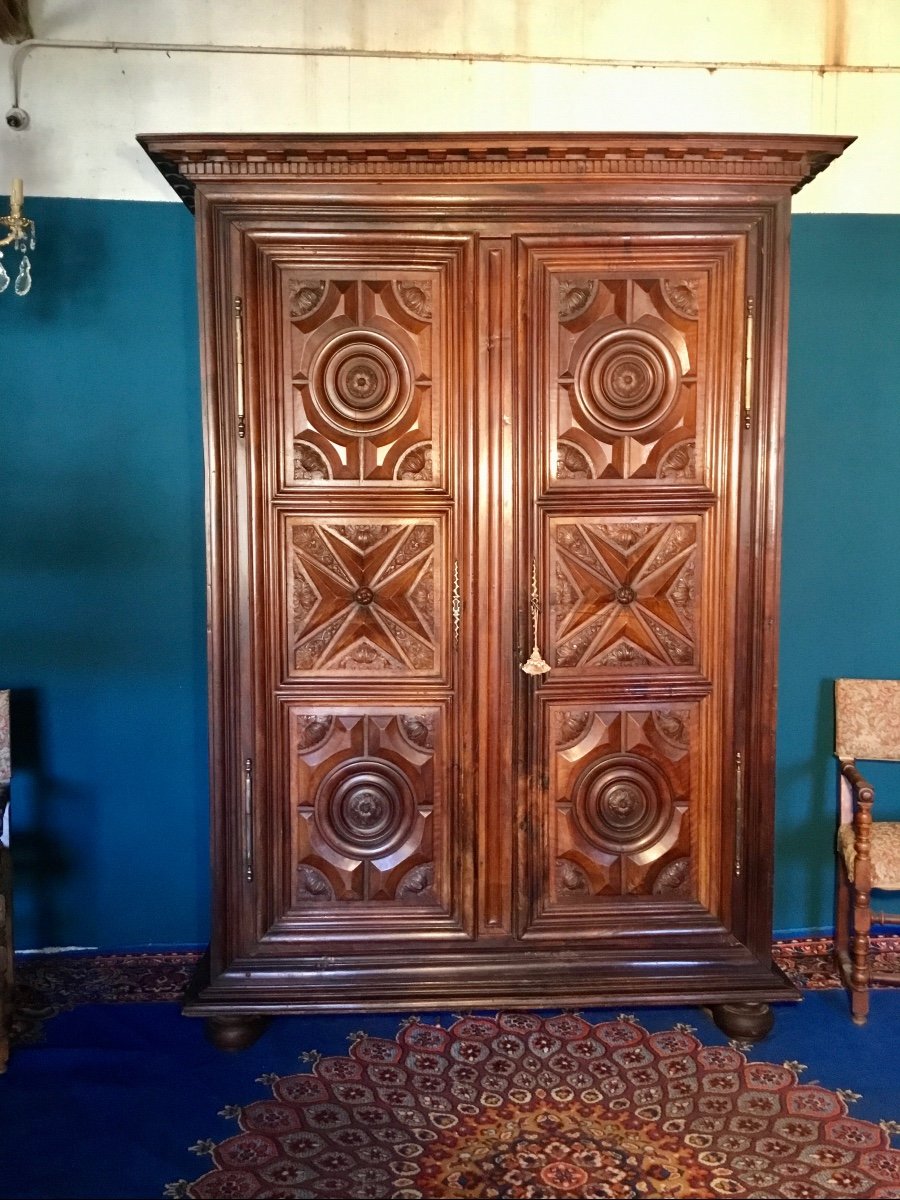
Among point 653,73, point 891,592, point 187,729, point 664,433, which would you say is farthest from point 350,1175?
point 653,73

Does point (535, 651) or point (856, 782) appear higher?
point (535, 651)

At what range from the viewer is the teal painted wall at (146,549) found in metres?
2.97

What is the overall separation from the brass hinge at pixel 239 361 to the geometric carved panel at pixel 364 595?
0.28 meters

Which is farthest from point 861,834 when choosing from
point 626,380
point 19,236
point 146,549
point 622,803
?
point 19,236

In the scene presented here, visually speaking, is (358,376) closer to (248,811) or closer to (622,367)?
(622,367)

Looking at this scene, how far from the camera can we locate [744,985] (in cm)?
257

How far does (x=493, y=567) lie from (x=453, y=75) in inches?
64.9

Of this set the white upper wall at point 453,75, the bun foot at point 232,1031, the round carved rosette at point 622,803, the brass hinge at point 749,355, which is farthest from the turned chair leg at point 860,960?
the white upper wall at point 453,75

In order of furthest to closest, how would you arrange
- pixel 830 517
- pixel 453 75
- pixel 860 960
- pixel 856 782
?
1. pixel 830 517
2. pixel 453 75
3. pixel 856 782
4. pixel 860 960

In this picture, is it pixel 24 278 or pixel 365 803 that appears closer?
pixel 365 803

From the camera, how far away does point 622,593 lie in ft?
8.27

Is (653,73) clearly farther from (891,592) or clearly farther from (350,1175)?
(350,1175)

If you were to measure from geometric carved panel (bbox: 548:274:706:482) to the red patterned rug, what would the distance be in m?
1.55

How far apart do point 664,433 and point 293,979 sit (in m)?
1.74
